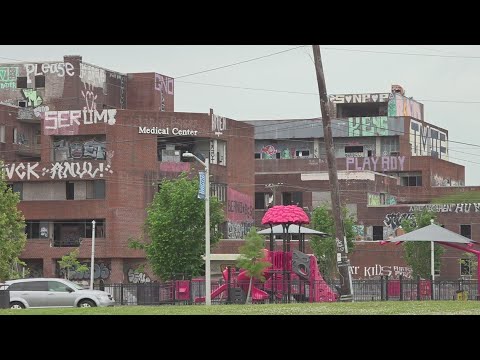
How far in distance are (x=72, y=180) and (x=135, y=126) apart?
646 cm

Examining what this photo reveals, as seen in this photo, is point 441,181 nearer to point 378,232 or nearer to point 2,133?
point 378,232

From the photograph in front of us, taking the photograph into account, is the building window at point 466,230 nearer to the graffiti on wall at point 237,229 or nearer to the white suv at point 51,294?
the graffiti on wall at point 237,229

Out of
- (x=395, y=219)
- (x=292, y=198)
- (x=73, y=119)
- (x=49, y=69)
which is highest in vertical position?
(x=49, y=69)

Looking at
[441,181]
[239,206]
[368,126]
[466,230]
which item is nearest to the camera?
[239,206]

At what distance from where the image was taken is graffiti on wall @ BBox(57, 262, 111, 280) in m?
84.6

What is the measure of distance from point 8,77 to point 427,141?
52.0 meters

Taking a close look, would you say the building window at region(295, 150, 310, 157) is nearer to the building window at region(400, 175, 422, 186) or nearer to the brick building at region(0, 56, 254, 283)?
the building window at region(400, 175, 422, 186)

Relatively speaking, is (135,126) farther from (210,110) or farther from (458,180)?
(458,180)

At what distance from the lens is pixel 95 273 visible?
8575 centimetres

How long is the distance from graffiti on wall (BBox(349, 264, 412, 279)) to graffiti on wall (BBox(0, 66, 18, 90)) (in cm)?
3355

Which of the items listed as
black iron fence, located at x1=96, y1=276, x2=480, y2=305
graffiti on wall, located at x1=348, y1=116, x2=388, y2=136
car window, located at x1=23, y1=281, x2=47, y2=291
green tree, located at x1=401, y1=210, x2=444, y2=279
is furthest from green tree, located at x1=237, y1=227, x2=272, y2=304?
Answer: graffiti on wall, located at x1=348, y1=116, x2=388, y2=136

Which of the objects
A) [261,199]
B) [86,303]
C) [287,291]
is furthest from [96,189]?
[287,291]

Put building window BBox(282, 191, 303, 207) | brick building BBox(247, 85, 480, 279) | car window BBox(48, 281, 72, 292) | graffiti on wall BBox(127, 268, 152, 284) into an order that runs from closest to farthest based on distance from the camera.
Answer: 1. car window BBox(48, 281, 72, 292)
2. graffiti on wall BBox(127, 268, 152, 284)
3. brick building BBox(247, 85, 480, 279)
4. building window BBox(282, 191, 303, 207)
